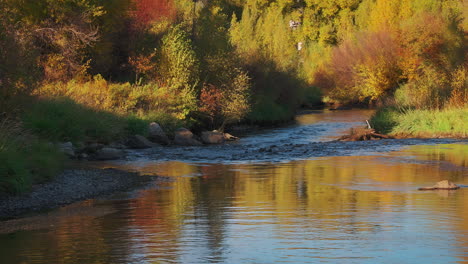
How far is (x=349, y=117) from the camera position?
2084 inches

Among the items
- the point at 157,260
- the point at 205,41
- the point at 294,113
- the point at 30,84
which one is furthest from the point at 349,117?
the point at 157,260

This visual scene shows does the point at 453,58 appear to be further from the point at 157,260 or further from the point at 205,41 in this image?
the point at 157,260

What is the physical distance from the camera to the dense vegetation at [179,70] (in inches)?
1021

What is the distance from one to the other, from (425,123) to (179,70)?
14096mm

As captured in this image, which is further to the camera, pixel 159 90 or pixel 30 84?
pixel 159 90

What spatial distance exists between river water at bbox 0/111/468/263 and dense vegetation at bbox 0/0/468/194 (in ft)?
12.3

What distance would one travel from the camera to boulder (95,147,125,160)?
28125 millimetres

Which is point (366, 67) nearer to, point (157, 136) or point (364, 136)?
point (364, 136)

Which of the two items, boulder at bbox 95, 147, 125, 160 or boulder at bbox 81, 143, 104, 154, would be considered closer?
boulder at bbox 95, 147, 125, 160

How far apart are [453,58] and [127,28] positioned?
23024mm

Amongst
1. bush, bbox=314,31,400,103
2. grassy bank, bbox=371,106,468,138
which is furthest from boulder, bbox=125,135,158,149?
bush, bbox=314,31,400,103

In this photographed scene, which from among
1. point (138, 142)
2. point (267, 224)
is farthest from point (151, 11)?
point (267, 224)

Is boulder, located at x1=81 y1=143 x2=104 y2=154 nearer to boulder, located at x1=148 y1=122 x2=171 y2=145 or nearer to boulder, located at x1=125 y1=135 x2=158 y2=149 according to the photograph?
boulder, located at x1=125 y1=135 x2=158 y2=149

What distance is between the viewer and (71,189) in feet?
65.2
